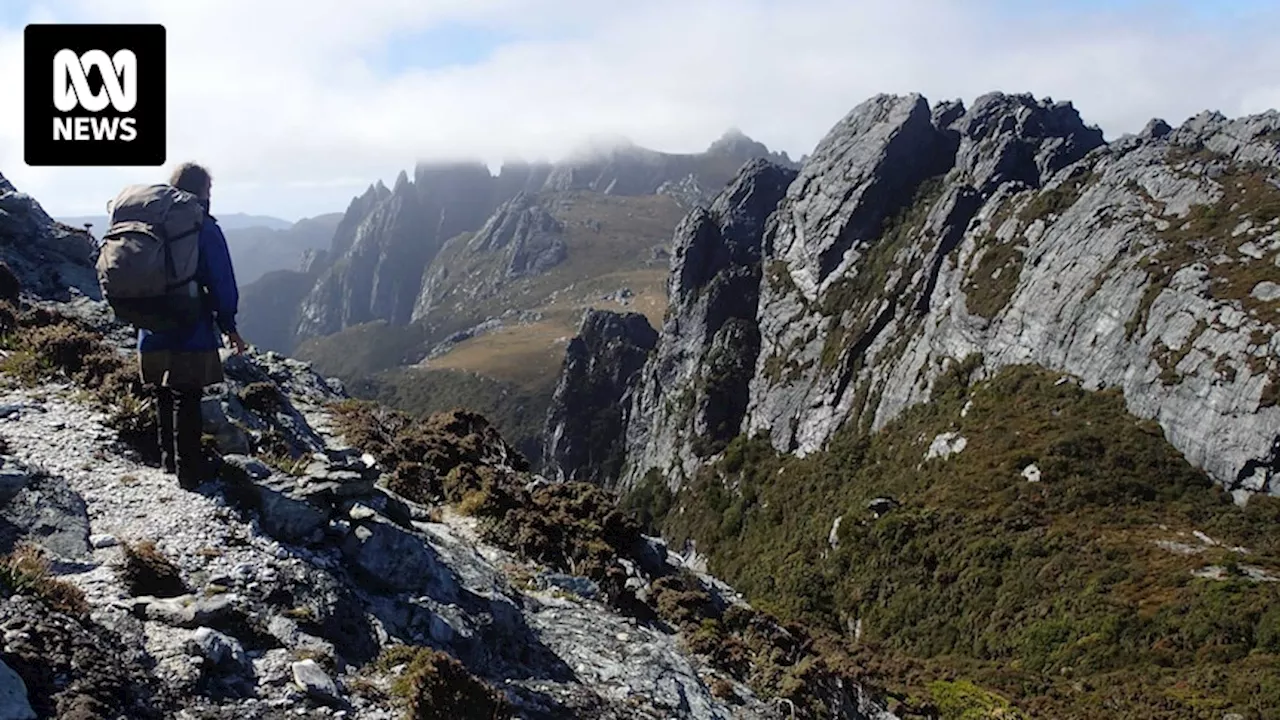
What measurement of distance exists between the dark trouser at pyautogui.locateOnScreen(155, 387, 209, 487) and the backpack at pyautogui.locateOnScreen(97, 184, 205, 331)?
1163 millimetres

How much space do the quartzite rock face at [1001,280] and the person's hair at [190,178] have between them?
5170 centimetres

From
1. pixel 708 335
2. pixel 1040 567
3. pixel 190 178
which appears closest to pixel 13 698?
pixel 190 178

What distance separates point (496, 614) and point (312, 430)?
35.0 feet

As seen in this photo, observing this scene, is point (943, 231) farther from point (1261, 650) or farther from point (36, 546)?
point (36, 546)

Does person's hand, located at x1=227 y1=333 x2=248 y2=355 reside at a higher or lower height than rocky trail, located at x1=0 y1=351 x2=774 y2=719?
higher

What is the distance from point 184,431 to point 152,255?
2646 mm

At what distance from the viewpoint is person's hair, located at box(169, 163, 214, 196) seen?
973 centimetres

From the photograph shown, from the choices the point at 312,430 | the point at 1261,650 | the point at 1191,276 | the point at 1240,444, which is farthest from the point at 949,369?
the point at 312,430

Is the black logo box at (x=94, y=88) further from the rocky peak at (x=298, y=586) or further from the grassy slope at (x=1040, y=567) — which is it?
the grassy slope at (x=1040, y=567)

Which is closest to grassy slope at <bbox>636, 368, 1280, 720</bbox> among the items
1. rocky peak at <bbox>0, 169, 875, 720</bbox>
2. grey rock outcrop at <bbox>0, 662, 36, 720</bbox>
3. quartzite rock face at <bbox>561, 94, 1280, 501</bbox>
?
quartzite rock face at <bbox>561, 94, 1280, 501</bbox>

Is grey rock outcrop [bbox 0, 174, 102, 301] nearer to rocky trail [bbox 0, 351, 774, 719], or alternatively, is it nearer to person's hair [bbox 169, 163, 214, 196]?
rocky trail [bbox 0, 351, 774, 719]

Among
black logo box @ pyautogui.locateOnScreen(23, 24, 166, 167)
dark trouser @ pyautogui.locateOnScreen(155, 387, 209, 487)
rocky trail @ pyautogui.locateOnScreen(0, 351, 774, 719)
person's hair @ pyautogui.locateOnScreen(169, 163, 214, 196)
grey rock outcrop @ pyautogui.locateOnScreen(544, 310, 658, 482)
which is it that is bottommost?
grey rock outcrop @ pyautogui.locateOnScreen(544, 310, 658, 482)

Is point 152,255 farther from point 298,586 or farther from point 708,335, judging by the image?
point 708,335

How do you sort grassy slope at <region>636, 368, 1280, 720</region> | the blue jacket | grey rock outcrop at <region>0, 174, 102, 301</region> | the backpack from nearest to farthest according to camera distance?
the backpack
the blue jacket
grey rock outcrop at <region>0, 174, 102, 301</region>
grassy slope at <region>636, 368, 1280, 720</region>
